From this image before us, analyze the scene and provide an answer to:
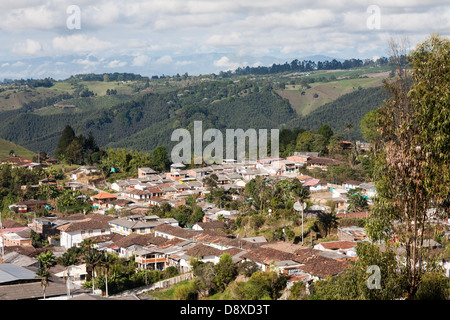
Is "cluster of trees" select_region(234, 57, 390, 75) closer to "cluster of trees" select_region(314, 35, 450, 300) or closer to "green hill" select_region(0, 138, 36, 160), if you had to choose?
"green hill" select_region(0, 138, 36, 160)

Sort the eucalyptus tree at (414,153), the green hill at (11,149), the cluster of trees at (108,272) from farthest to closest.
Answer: the green hill at (11,149), the cluster of trees at (108,272), the eucalyptus tree at (414,153)

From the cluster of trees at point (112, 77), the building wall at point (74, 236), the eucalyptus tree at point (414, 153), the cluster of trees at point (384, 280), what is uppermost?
the cluster of trees at point (112, 77)

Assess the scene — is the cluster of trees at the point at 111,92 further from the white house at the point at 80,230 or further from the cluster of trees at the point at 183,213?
the white house at the point at 80,230

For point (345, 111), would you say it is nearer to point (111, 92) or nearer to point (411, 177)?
point (111, 92)

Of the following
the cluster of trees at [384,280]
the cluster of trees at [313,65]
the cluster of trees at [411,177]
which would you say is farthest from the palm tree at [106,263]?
the cluster of trees at [313,65]

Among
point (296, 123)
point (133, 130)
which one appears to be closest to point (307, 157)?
point (296, 123)

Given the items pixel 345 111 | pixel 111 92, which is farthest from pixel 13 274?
pixel 111 92
